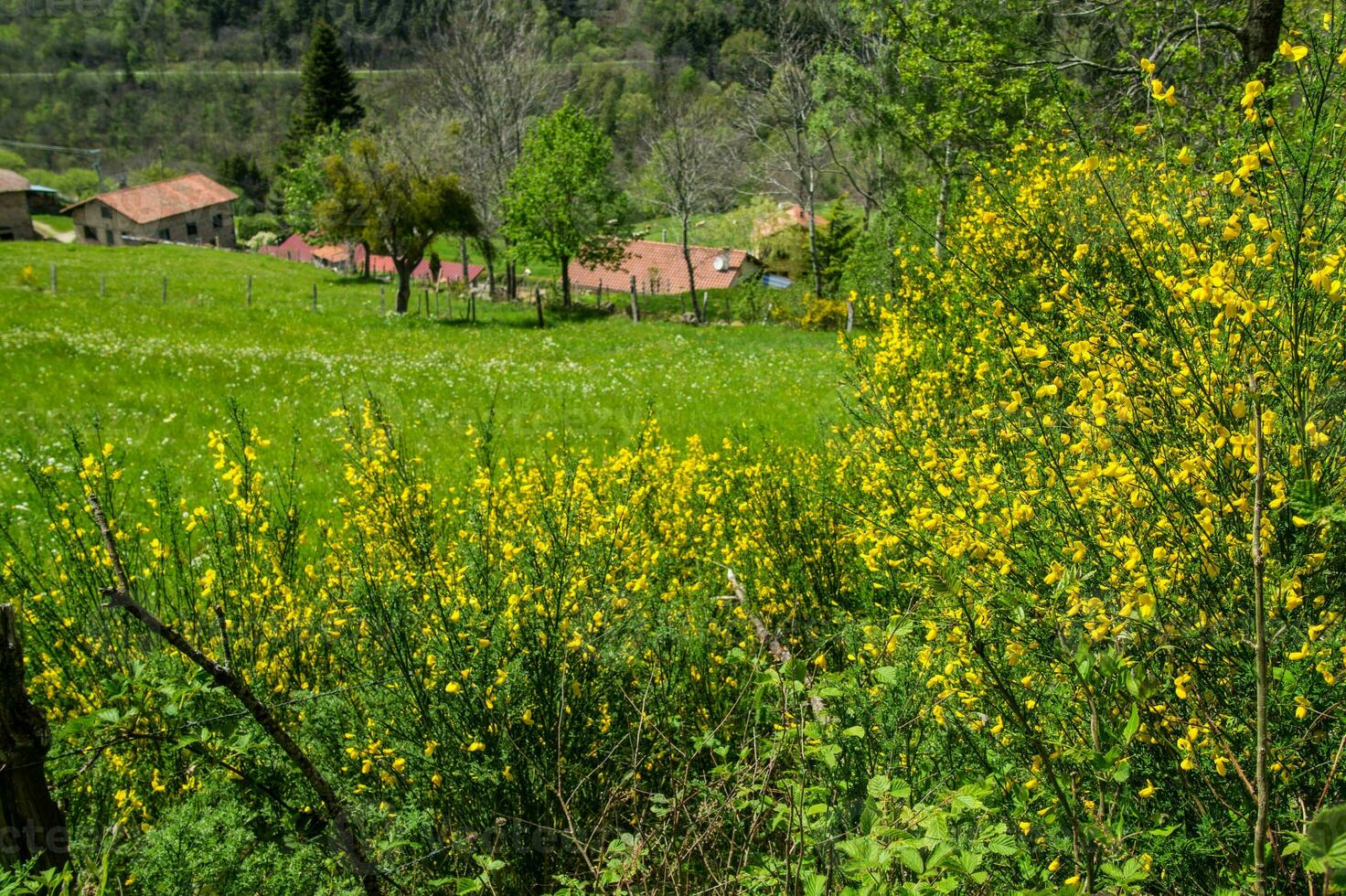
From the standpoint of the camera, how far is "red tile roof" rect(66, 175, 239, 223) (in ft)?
201

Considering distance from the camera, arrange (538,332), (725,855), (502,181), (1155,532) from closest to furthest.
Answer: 1. (1155,532)
2. (725,855)
3. (538,332)
4. (502,181)

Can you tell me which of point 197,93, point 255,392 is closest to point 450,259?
point 255,392

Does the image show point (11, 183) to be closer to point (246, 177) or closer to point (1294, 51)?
point (246, 177)

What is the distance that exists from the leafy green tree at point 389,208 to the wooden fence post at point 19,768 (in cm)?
2615

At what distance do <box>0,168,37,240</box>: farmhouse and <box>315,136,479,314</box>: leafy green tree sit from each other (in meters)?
38.4

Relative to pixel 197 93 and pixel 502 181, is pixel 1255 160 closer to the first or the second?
pixel 502 181

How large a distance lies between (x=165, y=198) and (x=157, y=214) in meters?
1.38

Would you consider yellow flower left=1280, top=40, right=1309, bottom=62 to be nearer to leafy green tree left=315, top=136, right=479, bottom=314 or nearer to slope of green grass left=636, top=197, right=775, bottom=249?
leafy green tree left=315, top=136, right=479, bottom=314

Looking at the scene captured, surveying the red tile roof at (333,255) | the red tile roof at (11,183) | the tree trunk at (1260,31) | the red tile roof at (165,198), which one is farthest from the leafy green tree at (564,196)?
the red tile roof at (165,198)

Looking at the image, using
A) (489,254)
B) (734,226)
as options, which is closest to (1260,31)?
(489,254)

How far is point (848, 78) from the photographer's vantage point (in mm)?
25750

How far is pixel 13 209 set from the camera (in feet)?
175

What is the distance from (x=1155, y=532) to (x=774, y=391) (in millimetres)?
11921

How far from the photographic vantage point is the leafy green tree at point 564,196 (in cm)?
3019
